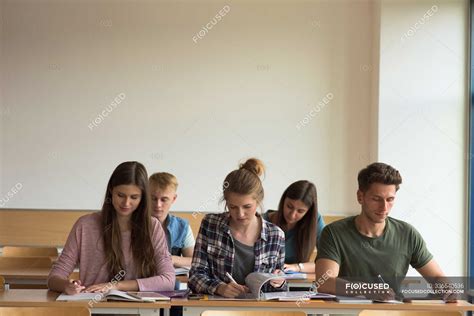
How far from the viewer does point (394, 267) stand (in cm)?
387

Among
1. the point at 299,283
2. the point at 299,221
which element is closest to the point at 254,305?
the point at 299,283

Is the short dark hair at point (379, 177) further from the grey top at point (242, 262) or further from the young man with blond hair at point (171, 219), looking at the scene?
the young man with blond hair at point (171, 219)

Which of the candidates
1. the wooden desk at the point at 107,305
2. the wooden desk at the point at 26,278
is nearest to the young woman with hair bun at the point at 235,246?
the wooden desk at the point at 107,305

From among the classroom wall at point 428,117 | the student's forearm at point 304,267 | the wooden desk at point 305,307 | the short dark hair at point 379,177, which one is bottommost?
the wooden desk at point 305,307

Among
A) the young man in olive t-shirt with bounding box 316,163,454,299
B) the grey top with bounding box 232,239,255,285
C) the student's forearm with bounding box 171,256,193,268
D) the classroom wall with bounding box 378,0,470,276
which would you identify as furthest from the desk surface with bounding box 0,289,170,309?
the classroom wall with bounding box 378,0,470,276

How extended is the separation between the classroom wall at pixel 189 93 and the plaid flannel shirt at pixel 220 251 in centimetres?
351

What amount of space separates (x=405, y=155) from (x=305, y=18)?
1.53m

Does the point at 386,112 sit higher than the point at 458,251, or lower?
higher

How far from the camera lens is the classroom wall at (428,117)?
705 centimetres

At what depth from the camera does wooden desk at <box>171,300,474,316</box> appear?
11.1 feet

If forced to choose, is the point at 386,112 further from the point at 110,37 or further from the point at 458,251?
the point at 110,37

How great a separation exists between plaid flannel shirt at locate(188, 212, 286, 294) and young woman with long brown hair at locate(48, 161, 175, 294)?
16 cm

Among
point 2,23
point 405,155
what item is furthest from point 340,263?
point 2,23

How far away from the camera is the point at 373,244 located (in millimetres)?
3879
